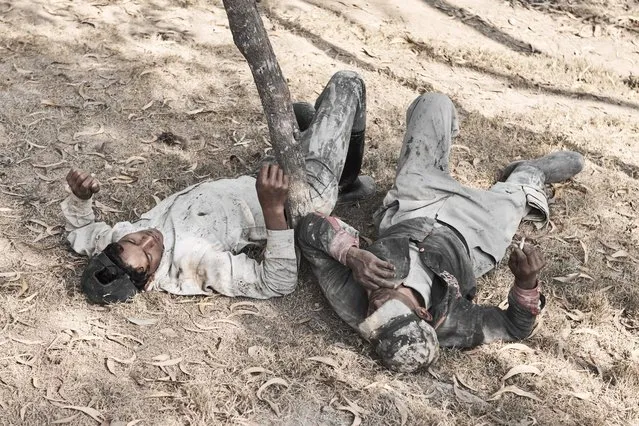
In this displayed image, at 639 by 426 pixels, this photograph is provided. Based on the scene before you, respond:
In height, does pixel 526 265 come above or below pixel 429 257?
above

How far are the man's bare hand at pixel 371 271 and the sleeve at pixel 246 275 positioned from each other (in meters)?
0.38

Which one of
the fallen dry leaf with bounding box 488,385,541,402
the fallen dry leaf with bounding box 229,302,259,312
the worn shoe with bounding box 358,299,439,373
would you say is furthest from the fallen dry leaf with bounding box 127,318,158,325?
the fallen dry leaf with bounding box 488,385,541,402

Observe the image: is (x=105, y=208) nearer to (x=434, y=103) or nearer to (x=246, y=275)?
(x=246, y=275)

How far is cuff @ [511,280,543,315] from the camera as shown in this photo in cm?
360

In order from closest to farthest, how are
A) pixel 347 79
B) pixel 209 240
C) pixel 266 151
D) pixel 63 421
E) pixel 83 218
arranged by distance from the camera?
1. pixel 63 421
2. pixel 209 240
3. pixel 83 218
4. pixel 347 79
5. pixel 266 151

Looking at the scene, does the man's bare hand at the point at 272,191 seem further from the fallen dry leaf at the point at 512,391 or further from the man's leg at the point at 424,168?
the fallen dry leaf at the point at 512,391

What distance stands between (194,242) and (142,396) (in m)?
0.84

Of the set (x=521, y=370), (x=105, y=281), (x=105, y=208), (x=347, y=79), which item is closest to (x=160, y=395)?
(x=105, y=281)

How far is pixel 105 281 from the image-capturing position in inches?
150

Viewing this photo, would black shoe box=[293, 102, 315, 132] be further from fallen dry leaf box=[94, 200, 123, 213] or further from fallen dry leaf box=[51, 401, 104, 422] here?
fallen dry leaf box=[51, 401, 104, 422]

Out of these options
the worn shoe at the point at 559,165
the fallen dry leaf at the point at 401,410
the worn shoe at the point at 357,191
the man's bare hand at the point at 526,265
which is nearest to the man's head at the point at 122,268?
the worn shoe at the point at 357,191

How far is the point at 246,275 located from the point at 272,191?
0.52m

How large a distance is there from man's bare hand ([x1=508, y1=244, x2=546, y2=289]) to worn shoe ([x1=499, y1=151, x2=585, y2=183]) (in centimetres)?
130

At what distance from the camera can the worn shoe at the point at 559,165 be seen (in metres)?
4.73
